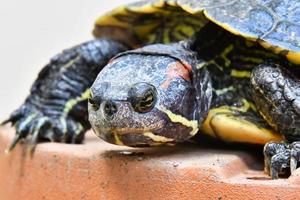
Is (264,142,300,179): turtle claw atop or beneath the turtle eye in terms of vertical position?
beneath

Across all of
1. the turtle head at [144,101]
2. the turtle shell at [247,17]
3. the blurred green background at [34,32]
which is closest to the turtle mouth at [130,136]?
the turtle head at [144,101]

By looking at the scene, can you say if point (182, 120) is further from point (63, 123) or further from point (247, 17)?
point (63, 123)

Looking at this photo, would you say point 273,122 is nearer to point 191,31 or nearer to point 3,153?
point 191,31

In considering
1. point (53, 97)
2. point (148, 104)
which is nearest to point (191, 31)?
point (53, 97)

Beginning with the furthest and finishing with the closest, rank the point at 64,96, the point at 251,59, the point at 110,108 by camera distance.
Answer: the point at 64,96
the point at 251,59
the point at 110,108

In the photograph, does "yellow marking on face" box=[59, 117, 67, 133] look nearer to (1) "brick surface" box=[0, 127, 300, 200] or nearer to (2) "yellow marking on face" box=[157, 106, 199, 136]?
(1) "brick surface" box=[0, 127, 300, 200]

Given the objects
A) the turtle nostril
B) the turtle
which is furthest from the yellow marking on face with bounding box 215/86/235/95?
the turtle nostril

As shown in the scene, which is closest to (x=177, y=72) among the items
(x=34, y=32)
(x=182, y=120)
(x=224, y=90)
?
(x=182, y=120)

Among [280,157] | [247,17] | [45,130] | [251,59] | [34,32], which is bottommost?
[34,32]
